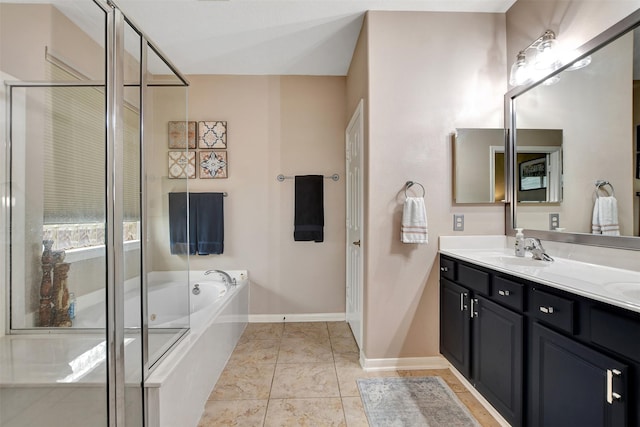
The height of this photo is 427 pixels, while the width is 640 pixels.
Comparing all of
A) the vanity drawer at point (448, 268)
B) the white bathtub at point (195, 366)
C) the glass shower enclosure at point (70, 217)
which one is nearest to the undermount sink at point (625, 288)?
the vanity drawer at point (448, 268)

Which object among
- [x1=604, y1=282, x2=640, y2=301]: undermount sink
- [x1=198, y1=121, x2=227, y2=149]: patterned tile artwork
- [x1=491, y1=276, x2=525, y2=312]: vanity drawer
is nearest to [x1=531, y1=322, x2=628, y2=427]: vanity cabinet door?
[x1=491, y1=276, x2=525, y2=312]: vanity drawer

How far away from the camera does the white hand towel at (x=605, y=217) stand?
4.59 ft

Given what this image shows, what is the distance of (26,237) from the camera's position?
3.91ft

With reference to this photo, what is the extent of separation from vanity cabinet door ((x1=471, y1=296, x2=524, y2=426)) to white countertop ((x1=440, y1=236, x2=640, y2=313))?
223 mm

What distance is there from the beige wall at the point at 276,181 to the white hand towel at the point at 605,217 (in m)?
1.98

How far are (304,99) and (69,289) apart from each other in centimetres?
255

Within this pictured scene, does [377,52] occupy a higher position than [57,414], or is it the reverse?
[377,52]

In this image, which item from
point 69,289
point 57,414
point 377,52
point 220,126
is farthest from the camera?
point 220,126

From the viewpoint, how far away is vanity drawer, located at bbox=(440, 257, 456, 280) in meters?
1.90

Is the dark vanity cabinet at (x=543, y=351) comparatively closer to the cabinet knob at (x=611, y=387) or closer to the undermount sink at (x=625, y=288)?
the cabinet knob at (x=611, y=387)

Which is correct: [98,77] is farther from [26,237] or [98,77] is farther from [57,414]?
[57,414]

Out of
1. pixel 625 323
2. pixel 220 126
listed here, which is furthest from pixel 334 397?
pixel 220 126

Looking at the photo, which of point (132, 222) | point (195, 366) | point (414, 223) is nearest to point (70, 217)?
point (132, 222)

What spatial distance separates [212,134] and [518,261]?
2.87 metres
